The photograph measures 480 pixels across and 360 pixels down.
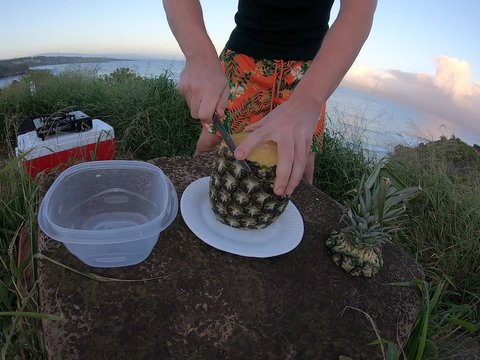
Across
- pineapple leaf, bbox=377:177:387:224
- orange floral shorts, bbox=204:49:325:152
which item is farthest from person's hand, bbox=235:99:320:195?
orange floral shorts, bbox=204:49:325:152

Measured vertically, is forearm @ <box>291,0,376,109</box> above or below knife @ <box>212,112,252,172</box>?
above

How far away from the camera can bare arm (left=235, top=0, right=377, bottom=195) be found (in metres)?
0.92

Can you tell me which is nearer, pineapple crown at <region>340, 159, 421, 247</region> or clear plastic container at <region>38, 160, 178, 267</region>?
clear plastic container at <region>38, 160, 178, 267</region>

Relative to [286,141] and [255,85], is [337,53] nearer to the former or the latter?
[286,141]

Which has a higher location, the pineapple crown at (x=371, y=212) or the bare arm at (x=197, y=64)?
the bare arm at (x=197, y=64)

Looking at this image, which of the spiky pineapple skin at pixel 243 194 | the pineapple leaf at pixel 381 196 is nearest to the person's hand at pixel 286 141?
the spiky pineapple skin at pixel 243 194

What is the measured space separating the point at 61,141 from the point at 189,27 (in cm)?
142

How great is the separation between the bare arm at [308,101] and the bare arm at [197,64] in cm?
13

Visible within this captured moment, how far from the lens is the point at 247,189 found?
3.48 ft

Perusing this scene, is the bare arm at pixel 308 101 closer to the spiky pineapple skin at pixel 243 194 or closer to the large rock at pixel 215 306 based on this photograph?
the spiky pineapple skin at pixel 243 194

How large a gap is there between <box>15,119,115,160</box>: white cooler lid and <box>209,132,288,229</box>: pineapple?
1.30 m

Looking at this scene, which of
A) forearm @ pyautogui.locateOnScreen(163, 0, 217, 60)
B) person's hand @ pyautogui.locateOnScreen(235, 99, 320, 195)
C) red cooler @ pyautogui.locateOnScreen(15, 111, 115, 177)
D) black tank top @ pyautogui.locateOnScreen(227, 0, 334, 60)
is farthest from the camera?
red cooler @ pyautogui.locateOnScreen(15, 111, 115, 177)

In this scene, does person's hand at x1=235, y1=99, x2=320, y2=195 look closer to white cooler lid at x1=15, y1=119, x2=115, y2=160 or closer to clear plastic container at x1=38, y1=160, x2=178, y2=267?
clear plastic container at x1=38, y1=160, x2=178, y2=267

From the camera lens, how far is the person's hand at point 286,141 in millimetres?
905
